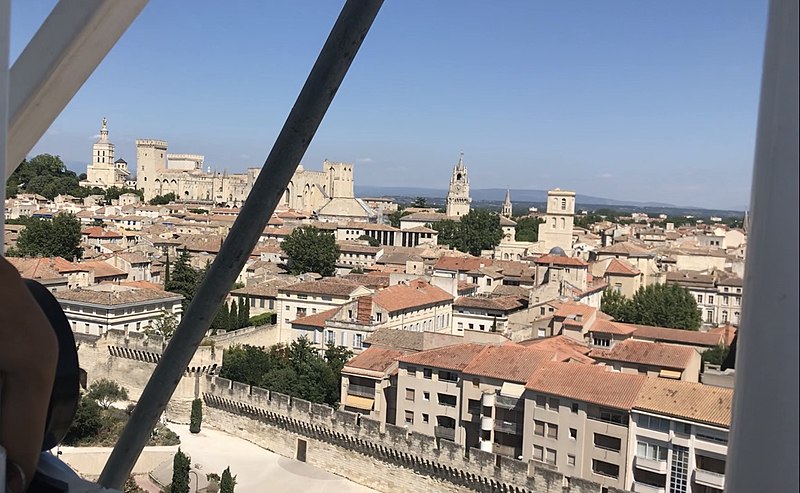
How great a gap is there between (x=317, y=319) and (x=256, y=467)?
3.07m

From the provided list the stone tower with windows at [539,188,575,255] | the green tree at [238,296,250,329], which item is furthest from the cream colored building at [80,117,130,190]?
the green tree at [238,296,250,329]

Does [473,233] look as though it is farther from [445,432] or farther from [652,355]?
[445,432]

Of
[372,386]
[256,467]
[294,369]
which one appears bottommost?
[256,467]

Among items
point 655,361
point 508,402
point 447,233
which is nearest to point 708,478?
point 508,402

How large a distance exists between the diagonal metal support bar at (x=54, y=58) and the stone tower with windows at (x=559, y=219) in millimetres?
22063

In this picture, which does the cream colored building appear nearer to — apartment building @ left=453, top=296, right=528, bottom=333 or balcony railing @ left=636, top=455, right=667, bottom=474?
apartment building @ left=453, top=296, right=528, bottom=333

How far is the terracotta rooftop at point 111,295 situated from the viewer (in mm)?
9758

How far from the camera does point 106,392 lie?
28.1 feet

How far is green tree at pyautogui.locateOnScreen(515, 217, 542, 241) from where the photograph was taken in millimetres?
30828

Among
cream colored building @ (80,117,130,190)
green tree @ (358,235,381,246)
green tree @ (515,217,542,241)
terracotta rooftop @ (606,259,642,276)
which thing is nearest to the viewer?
terracotta rooftop @ (606,259,642,276)

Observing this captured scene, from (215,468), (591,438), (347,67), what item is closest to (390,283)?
(215,468)

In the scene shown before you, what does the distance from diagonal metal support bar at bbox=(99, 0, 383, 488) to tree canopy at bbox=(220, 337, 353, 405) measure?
826 cm

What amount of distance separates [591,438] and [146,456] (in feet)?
14.6

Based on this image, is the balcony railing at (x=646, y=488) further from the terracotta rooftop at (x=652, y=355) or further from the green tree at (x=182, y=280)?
the green tree at (x=182, y=280)
